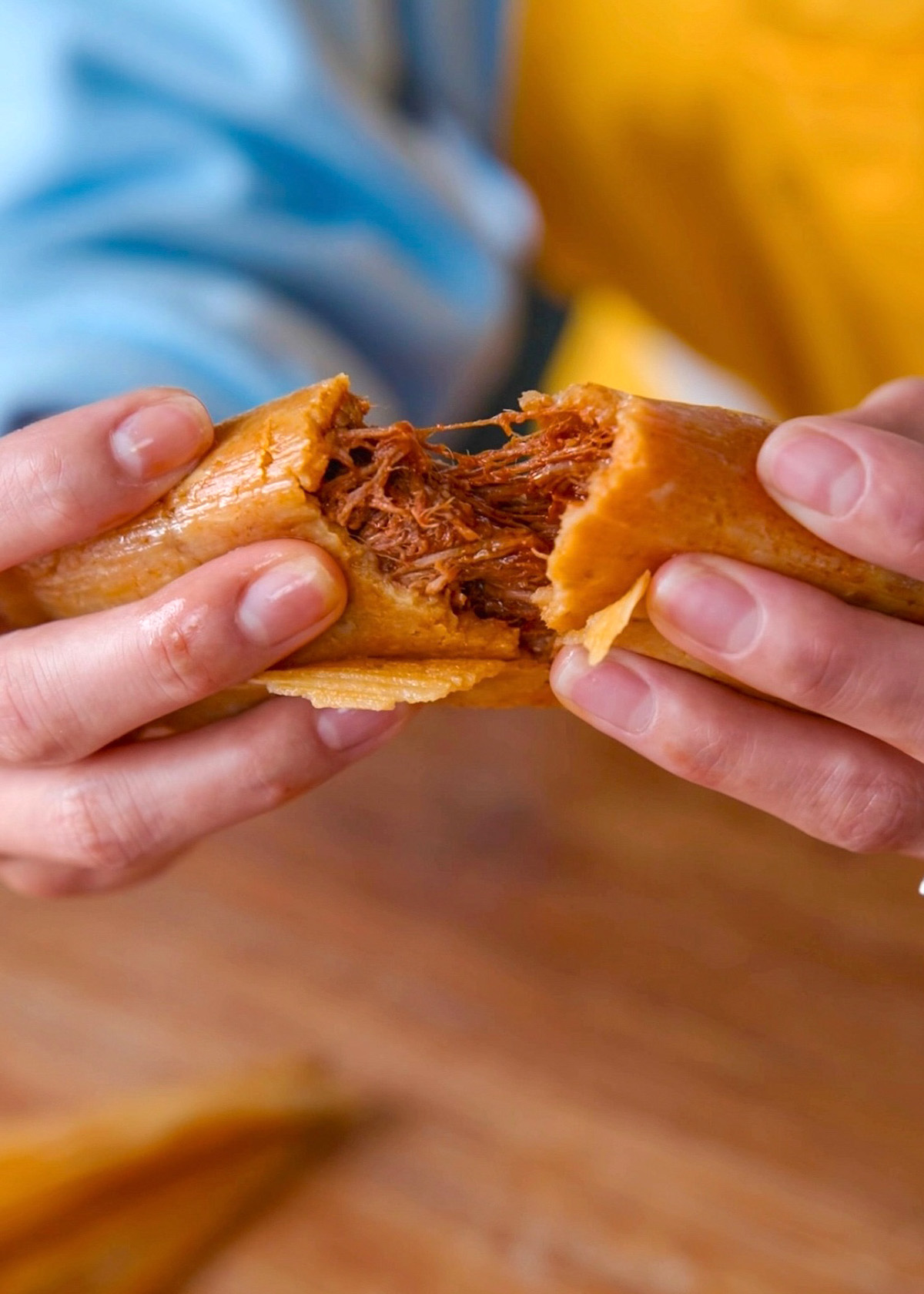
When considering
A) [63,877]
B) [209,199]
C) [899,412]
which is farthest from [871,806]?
[209,199]

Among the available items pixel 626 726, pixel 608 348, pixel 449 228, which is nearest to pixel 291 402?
pixel 626 726

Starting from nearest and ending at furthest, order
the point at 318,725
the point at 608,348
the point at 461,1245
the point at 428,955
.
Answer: the point at 318,725, the point at 461,1245, the point at 428,955, the point at 608,348

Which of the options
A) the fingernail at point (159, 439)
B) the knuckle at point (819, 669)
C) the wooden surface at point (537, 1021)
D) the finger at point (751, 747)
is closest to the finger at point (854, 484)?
the knuckle at point (819, 669)

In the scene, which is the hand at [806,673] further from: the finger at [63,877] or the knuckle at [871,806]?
the finger at [63,877]

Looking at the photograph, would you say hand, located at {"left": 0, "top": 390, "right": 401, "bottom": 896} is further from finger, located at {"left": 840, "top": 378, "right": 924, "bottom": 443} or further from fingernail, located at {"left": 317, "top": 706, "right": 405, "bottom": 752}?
finger, located at {"left": 840, "top": 378, "right": 924, "bottom": 443}

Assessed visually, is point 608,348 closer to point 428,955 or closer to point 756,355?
point 756,355

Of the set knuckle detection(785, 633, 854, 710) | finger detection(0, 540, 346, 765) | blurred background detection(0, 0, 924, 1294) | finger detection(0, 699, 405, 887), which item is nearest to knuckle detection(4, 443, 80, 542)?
finger detection(0, 540, 346, 765)
